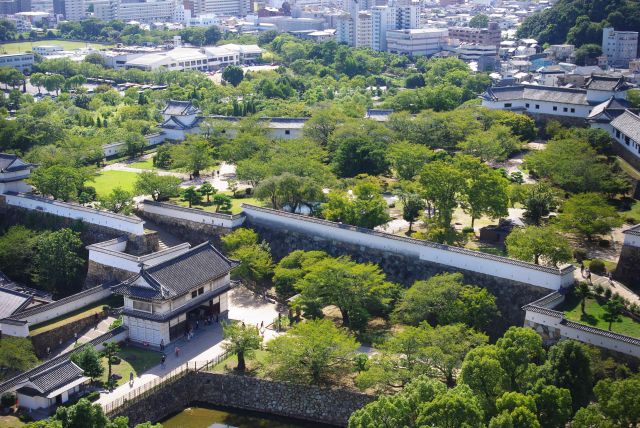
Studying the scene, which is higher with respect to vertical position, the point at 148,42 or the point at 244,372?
the point at 148,42

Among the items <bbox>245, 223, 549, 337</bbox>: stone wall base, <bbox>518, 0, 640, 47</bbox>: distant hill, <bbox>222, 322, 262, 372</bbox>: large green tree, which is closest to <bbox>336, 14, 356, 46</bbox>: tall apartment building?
<bbox>518, 0, 640, 47</bbox>: distant hill

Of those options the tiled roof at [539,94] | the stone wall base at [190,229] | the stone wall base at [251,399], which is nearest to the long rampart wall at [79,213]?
the stone wall base at [190,229]

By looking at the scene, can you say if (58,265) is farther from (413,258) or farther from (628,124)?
(628,124)

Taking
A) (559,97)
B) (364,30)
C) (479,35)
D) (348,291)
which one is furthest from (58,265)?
(479,35)

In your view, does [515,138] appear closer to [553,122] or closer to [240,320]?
[553,122]

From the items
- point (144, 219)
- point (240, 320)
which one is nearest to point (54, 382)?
point (240, 320)
